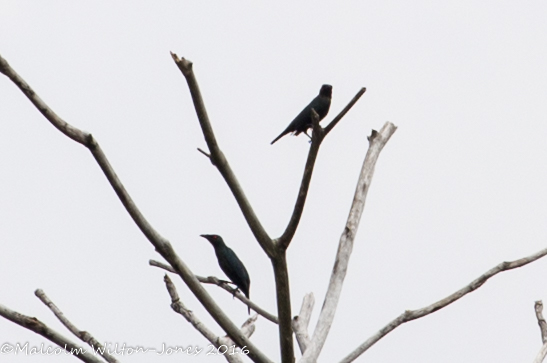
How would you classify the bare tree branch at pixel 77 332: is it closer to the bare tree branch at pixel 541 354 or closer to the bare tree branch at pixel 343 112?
the bare tree branch at pixel 343 112

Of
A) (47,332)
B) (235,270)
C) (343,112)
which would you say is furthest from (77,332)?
(235,270)

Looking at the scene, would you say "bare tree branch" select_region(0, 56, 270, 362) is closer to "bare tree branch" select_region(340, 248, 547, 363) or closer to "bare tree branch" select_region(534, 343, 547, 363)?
"bare tree branch" select_region(340, 248, 547, 363)

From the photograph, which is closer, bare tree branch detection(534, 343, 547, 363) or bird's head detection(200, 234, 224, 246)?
bare tree branch detection(534, 343, 547, 363)

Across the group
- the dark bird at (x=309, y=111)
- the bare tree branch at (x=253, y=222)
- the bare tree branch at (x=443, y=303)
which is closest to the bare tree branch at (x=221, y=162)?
the bare tree branch at (x=253, y=222)

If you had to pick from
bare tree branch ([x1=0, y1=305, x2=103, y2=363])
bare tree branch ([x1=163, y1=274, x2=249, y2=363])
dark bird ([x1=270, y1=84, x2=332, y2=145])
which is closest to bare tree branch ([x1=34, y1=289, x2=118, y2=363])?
bare tree branch ([x1=0, y1=305, x2=103, y2=363])

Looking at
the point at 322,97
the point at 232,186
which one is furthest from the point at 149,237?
the point at 322,97

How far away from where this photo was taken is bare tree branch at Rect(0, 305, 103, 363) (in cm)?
402

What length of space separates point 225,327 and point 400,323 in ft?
4.56

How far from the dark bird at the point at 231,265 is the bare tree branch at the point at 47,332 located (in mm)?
6479

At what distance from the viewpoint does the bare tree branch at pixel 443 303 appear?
16.8 feet

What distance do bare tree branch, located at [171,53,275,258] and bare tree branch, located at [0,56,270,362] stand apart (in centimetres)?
37

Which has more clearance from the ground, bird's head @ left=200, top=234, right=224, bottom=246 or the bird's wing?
→ bird's head @ left=200, top=234, right=224, bottom=246

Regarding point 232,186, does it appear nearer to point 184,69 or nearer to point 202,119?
point 202,119

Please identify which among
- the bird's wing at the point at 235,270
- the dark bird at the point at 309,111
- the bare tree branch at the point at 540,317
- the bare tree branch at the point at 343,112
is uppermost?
the dark bird at the point at 309,111
